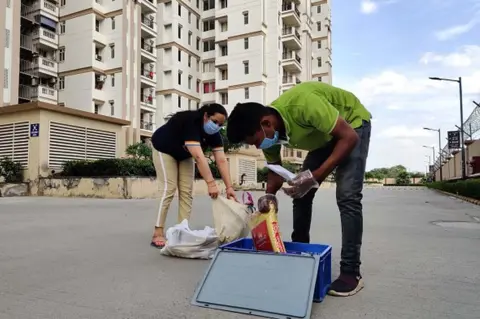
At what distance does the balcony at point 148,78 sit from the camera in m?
37.3

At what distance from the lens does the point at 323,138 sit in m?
2.72

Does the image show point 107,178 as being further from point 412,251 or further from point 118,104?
point 118,104

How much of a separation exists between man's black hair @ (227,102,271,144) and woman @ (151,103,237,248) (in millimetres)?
1250

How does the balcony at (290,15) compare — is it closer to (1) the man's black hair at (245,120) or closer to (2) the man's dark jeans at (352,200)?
(2) the man's dark jeans at (352,200)

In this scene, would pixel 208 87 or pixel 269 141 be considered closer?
pixel 269 141

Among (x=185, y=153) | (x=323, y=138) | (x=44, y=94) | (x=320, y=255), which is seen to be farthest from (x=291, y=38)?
(x=320, y=255)

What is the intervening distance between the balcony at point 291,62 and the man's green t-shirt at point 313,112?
40.9 m

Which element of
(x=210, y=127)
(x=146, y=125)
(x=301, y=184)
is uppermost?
(x=146, y=125)

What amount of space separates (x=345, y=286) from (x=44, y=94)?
34.2 m

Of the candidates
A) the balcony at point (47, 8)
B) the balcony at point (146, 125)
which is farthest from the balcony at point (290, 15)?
the balcony at point (47, 8)

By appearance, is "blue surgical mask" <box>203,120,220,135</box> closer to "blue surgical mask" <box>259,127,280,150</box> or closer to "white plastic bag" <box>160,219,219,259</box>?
"white plastic bag" <box>160,219,219,259</box>

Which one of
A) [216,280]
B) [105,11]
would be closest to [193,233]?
[216,280]

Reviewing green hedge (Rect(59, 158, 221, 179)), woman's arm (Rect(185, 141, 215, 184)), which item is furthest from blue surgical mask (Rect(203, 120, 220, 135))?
green hedge (Rect(59, 158, 221, 179))

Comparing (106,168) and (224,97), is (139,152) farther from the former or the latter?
(224,97)
